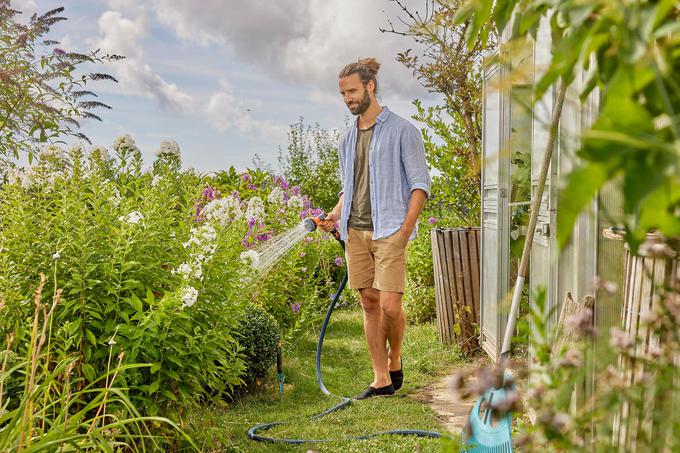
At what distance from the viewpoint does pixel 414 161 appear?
4.51 metres

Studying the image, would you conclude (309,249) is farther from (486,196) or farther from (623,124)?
(623,124)

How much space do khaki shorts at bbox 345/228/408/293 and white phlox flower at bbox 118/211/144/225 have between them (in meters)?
1.92

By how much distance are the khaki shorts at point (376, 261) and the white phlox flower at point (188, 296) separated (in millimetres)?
1946

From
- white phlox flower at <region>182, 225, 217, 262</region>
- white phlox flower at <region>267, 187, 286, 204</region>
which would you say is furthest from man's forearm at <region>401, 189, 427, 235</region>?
white phlox flower at <region>267, 187, 286, 204</region>

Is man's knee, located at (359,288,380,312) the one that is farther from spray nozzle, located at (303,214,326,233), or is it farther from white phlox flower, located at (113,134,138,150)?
white phlox flower, located at (113,134,138,150)

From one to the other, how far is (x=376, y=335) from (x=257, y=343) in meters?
0.80

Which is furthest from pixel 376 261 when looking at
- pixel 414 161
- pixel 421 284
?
pixel 421 284

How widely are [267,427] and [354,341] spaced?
253 cm

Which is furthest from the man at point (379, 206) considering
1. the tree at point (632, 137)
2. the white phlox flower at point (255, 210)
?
the tree at point (632, 137)

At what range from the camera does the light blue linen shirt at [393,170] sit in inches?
177

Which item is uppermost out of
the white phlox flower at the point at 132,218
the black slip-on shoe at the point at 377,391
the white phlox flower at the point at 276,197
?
the white phlox flower at the point at 276,197

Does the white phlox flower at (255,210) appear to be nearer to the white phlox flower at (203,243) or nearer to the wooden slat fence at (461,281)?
the wooden slat fence at (461,281)

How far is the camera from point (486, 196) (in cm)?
515

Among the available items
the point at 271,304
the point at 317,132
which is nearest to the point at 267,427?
the point at 271,304
